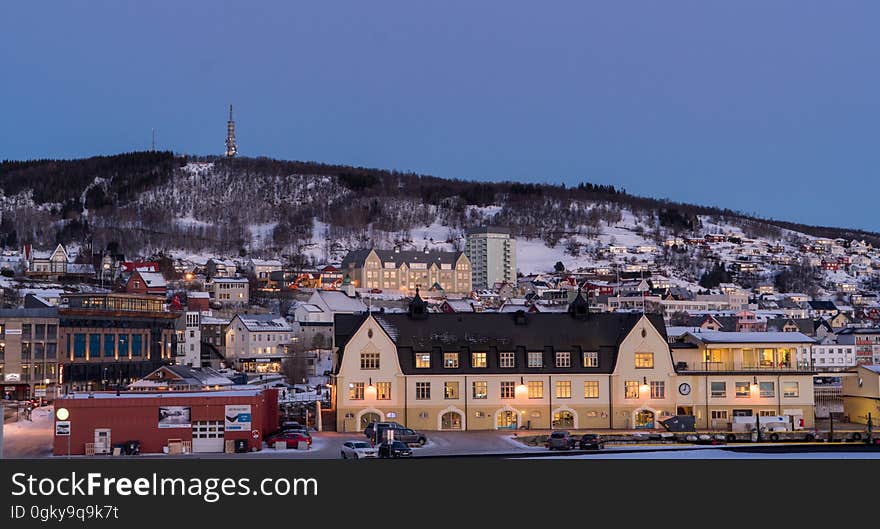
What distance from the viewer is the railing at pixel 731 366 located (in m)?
53.6

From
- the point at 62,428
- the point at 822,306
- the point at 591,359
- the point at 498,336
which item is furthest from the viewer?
the point at 822,306

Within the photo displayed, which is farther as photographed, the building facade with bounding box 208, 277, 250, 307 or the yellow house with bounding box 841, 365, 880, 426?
the building facade with bounding box 208, 277, 250, 307

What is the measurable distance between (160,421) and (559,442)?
15.3m

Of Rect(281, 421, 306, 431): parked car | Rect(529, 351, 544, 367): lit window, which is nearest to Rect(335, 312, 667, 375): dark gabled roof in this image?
Rect(529, 351, 544, 367): lit window

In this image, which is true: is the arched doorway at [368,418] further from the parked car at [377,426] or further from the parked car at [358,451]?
the parked car at [358,451]

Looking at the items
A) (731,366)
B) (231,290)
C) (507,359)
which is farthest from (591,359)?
(231,290)

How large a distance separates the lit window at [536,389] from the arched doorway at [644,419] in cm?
469

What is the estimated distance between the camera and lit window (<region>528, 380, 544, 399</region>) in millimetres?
52281

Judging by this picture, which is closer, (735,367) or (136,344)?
(735,367)

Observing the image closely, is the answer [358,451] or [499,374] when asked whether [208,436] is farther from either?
[499,374]

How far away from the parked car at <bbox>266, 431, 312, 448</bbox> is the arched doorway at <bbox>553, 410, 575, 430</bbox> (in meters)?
13.1

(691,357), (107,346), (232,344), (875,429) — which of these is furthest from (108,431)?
(232,344)

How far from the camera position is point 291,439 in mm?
43062

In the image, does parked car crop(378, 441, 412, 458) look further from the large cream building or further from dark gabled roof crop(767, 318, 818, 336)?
dark gabled roof crop(767, 318, 818, 336)
